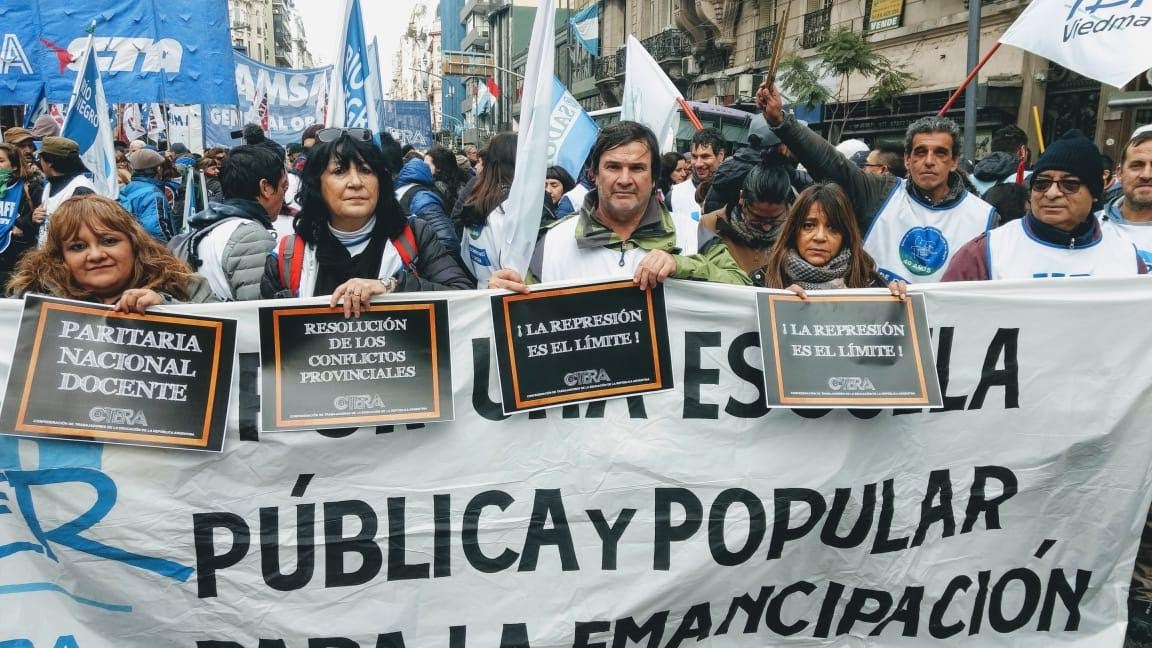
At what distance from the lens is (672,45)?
104 feet

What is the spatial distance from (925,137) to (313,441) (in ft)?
9.75

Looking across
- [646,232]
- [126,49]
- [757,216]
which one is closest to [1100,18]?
[757,216]

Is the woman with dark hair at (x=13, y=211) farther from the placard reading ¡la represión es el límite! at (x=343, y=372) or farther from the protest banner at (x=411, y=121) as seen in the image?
the protest banner at (x=411, y=121)

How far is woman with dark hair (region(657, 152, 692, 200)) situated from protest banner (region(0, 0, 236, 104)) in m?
3.73

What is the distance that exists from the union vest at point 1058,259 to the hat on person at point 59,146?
5.40m

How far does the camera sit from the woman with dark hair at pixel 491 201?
490 centimetres

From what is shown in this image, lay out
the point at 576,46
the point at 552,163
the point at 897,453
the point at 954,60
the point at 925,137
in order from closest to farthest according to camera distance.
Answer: the point at 897,453 < the point at 925,137 < the point at 552,163 < the point at 954,60 < the point at 576,46

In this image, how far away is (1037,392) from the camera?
9.91ft

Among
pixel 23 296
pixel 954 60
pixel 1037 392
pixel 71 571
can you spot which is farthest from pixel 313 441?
pixel 954 60

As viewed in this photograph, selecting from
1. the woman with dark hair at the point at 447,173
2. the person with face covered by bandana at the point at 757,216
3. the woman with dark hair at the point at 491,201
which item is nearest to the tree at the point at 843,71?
the woman with dark hair at the point at 447,173

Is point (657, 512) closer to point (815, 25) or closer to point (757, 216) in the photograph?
point (757, 216)

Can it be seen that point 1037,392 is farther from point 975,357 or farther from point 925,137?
point 925,137

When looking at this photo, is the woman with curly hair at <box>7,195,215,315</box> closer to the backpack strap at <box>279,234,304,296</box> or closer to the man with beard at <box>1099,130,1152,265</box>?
the backpack strap at <box>279,234,304,296</box>

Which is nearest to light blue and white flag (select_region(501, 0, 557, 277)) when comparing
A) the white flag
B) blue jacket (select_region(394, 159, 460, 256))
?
blue jacket (select_region(394, 159, 460, 256))
